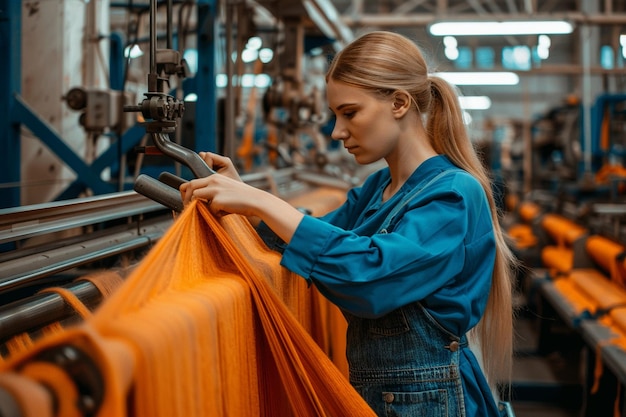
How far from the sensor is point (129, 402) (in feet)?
2.73

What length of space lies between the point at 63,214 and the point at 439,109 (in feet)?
2.82

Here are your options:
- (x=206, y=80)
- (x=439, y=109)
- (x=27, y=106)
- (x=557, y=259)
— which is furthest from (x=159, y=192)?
(x=557, y=259)

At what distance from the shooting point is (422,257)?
1.34 meters

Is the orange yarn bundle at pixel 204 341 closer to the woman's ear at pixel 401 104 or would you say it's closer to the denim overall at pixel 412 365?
the denim overall at pixel 412 365

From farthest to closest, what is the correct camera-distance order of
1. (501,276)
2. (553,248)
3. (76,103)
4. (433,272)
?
(553,248), (76,103), (501,276), (433,272)

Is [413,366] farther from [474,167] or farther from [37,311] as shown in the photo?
[37,311]

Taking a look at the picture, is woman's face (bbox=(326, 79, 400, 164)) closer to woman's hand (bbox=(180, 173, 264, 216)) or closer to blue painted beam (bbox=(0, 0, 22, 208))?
woman's hand (bbox=(180, 173, 264, 216))

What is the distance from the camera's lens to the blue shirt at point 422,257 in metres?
1.31

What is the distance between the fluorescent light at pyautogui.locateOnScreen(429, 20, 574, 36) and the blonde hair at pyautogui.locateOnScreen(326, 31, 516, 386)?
5.10 m

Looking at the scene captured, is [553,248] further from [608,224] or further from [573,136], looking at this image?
[573,136]

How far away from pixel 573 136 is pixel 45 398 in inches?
349

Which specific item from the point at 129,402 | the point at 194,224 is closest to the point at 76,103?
the point at 194,224

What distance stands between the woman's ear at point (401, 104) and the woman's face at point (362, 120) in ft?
0.04

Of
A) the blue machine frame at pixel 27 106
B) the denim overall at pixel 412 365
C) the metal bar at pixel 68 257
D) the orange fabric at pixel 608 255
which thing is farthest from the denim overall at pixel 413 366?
the orange fabric at pixel 608 255
